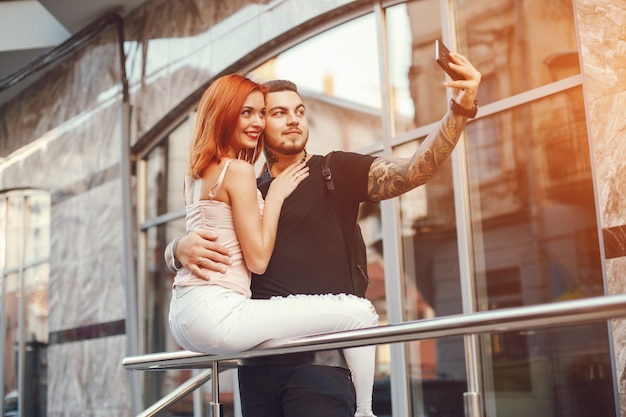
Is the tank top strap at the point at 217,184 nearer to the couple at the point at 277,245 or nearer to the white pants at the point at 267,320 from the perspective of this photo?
the couple at the point at 277,245

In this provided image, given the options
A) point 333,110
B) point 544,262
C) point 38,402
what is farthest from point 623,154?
point 38,402

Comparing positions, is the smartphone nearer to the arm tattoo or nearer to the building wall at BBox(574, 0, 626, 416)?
the arm tattoo

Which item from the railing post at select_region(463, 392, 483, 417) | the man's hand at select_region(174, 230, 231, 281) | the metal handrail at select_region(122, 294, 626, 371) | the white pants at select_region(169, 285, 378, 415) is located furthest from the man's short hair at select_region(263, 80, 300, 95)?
the railing post at select_region(463, 392, 483, 417)

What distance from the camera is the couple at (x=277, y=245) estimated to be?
7.14 ft

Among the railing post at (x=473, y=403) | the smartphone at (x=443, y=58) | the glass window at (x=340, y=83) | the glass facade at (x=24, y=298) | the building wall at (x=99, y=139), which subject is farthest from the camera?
the glass facade at (x=24, y=298)

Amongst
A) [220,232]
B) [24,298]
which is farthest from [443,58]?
[24,298]

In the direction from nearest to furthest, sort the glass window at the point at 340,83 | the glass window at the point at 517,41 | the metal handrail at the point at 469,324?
the metal handrail at the point at 469,324 < the glass window at the point at 517,41 < the glass window at the point at 340,83

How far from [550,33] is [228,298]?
3.33m

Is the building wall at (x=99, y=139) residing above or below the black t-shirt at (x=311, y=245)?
above

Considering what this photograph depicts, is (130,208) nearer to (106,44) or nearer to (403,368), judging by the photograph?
(106,44)

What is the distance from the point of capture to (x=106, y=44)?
29.6ft

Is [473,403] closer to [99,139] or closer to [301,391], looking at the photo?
[301,391]

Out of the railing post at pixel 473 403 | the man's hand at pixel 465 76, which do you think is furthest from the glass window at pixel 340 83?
the railing post at pixel 473 403

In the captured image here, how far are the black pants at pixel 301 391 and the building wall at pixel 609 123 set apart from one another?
221 cm
